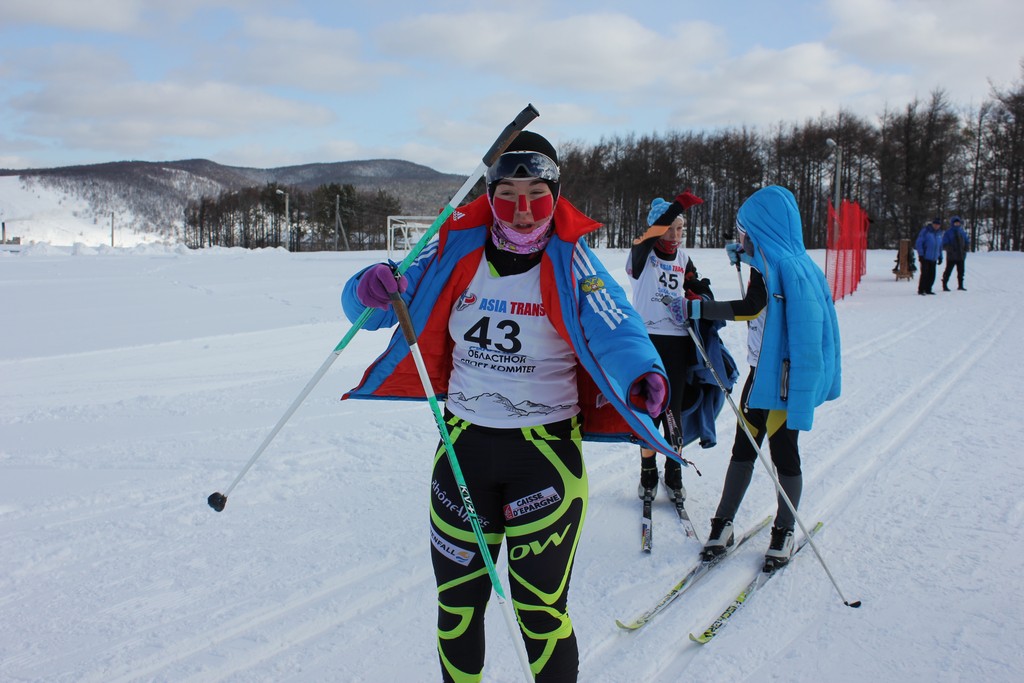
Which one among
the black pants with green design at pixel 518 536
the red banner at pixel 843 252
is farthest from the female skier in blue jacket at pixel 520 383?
the red banner at pixel 843 252

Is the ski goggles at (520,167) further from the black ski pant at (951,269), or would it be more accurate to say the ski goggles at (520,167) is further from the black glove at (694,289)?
the black ski pant at (951,269)

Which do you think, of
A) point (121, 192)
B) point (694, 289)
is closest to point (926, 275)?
point (694, 289)

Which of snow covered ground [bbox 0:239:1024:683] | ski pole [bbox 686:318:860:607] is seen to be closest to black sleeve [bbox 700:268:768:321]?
ski pole [bbox 686:318:860:607]

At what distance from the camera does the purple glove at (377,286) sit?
7.30ft

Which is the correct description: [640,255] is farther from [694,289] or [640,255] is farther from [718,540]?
[718,540]

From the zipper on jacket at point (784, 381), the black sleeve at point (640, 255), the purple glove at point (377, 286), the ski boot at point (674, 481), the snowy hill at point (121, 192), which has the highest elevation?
the snowy hill at point (121, 192)

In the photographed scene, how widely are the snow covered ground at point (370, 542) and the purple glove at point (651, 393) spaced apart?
155cm

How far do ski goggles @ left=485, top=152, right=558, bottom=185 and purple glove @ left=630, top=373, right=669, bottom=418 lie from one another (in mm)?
796

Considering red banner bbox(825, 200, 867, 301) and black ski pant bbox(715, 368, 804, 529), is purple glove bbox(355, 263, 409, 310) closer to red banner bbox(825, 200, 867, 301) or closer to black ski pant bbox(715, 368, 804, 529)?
black ski pant bbox(715, 368, 804, 529)

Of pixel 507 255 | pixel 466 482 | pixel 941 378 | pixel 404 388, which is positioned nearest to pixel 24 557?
pixel 404 388

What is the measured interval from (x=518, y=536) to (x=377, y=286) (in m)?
0.98

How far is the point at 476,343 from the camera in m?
2.36

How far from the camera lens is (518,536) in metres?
2.27

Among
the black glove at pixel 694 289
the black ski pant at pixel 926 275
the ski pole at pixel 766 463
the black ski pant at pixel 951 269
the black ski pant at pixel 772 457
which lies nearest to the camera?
the ski pole at pixel 766 463
